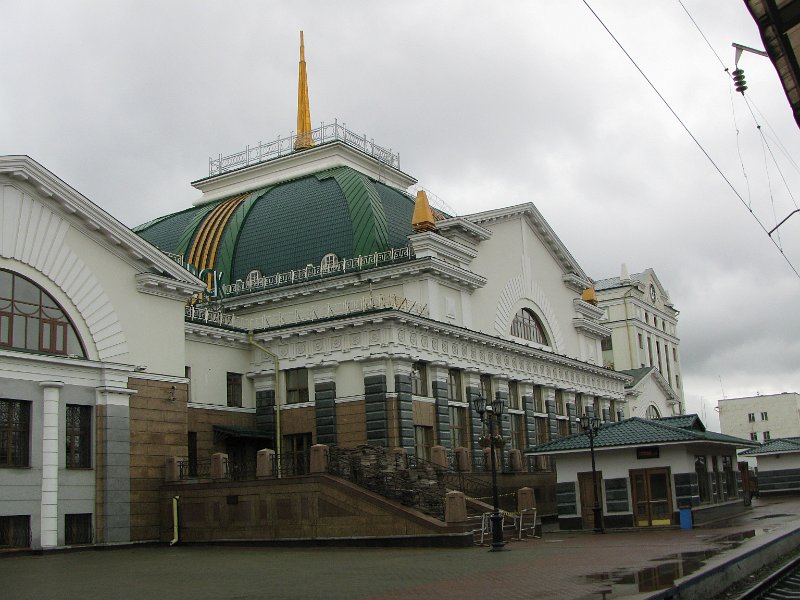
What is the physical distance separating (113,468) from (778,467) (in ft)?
134

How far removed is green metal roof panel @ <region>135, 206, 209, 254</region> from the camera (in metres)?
55.4

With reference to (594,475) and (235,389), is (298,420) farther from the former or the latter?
(594,475)

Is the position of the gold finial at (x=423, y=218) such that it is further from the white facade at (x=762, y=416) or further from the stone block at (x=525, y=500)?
the white facade at (x=762, y=416)

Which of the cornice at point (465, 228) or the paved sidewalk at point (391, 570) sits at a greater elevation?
the cornice at point (465, 228)

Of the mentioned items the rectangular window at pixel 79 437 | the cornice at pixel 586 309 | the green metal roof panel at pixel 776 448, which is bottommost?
the green metal roof panel at pixel 776 448

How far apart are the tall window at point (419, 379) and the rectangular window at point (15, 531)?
17159mm

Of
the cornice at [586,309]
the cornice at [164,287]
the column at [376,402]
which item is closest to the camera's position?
the cornice at [164,287]

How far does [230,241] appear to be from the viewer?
52.5m

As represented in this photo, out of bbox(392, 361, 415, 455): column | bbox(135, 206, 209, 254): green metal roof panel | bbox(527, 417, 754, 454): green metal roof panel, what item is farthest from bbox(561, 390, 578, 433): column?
bbox(135, 206, 209, 254): green metal roof panel

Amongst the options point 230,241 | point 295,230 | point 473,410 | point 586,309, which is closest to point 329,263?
point 295,230

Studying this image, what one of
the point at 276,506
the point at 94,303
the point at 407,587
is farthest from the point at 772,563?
the point at 94,303

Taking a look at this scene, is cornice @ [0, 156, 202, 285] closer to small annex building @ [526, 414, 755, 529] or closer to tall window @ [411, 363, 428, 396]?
tall window @ [411, 363, 428, 396]

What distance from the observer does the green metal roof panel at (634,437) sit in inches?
1310

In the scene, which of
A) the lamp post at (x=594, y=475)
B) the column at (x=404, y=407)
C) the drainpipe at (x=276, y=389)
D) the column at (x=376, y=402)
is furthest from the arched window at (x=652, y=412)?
the lamp post at (x=594, y=475)
